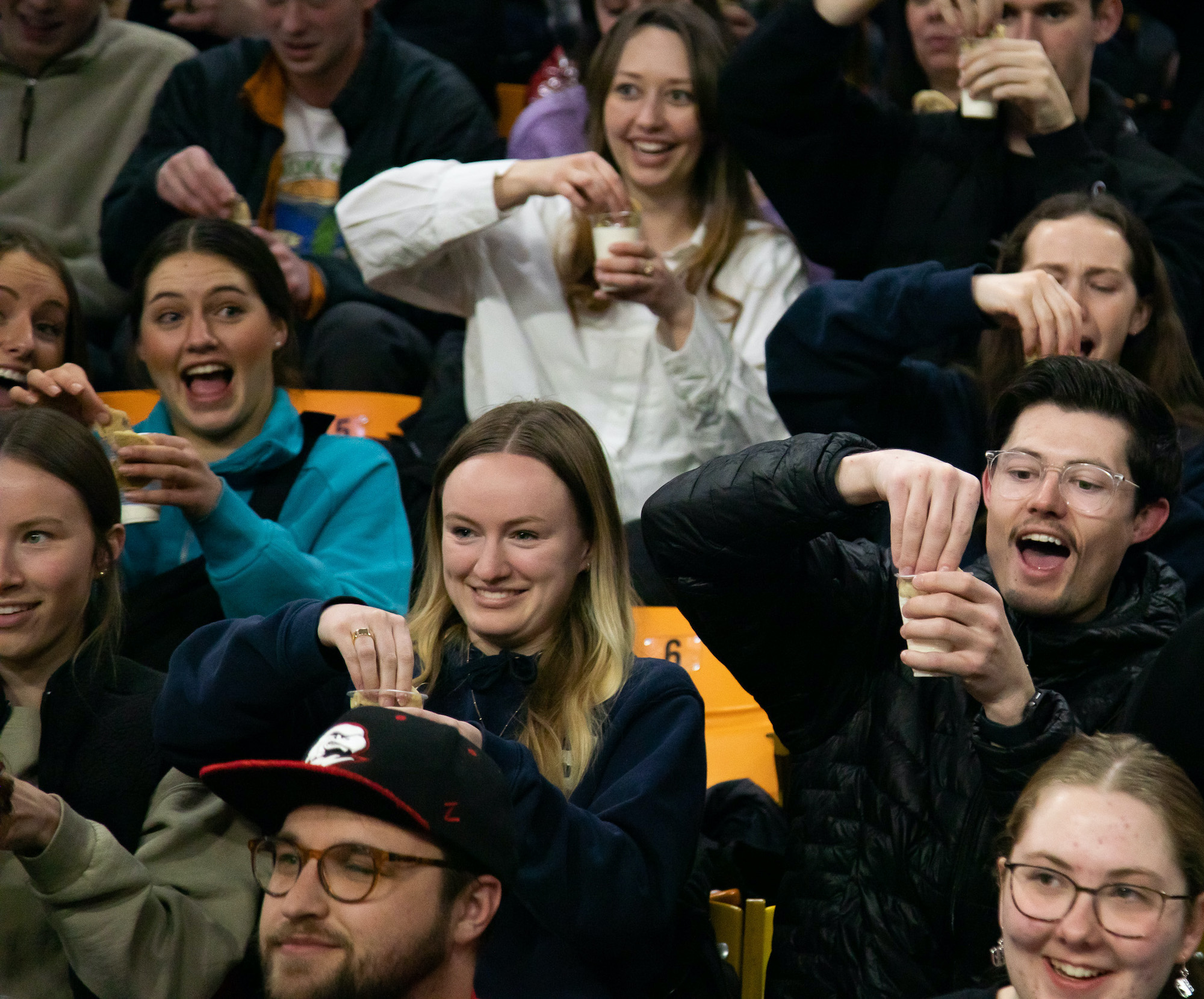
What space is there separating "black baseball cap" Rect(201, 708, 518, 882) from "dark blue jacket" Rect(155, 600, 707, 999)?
0.62 feet

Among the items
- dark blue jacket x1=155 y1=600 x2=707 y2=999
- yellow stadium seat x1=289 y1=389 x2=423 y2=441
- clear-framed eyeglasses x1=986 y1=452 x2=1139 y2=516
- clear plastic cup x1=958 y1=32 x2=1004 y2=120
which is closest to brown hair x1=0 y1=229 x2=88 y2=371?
yellow stadium seat x1=289 y1=389 x2=423 y2=441

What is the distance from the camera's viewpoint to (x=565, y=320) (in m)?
4.29

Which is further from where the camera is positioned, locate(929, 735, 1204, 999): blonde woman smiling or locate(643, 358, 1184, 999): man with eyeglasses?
locate(643, 358, 1184, 999): man with eyeglasses

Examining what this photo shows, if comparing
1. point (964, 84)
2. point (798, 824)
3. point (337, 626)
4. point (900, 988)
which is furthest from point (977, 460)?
point (337, 626)

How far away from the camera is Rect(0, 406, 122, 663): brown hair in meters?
2.89

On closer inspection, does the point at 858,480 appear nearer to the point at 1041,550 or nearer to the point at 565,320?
the point at 1041,550

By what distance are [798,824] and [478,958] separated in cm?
65

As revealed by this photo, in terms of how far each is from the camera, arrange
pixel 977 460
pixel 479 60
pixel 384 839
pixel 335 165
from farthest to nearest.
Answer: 1. pixel 479 60
2. pixel 335 165
3. pixel 977 460
4. pixel 384 839

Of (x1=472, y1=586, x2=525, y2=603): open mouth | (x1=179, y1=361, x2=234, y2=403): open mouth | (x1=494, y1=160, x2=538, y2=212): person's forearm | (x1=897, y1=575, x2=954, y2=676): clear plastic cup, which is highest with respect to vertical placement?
(x1=494, y1=160, x2=538, y2=212): person's forearm

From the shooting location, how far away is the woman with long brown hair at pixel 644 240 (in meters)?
4.12

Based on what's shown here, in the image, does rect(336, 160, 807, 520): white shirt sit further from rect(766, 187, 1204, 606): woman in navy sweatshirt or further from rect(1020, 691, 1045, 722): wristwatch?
rect(1020, 691, 1045, 722): wristwatch

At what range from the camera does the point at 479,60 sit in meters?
5.71

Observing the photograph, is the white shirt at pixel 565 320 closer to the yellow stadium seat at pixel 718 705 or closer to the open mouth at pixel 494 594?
the yellow stadium seat at pixel 718 705

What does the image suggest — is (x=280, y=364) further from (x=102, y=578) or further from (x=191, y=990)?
(x=191, y=990)
